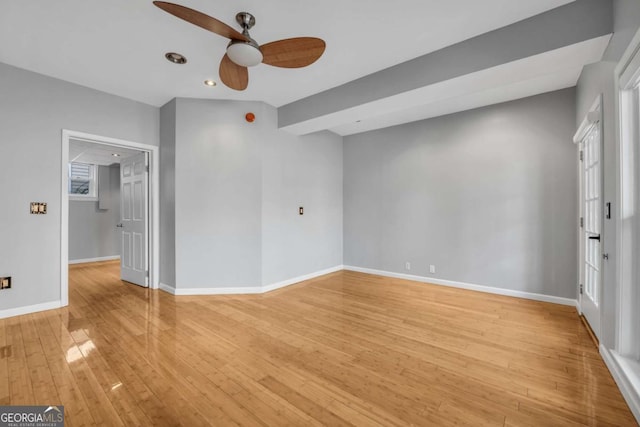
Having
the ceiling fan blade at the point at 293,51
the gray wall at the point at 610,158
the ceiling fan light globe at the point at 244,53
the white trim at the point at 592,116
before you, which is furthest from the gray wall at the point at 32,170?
the white trim at the point at 592,116

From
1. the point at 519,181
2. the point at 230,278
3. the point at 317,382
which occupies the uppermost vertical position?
the point at 519,181

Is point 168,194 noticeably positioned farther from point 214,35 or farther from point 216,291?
point 214,35

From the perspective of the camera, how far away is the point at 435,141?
173 inches

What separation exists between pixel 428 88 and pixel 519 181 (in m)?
2.02

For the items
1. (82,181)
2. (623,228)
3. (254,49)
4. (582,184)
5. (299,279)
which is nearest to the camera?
(623,228)

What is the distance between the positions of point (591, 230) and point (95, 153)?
7929mm

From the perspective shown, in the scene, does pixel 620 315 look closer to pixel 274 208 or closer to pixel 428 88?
pixel 428 88

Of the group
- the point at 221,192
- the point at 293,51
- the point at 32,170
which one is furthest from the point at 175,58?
the point at 32,170

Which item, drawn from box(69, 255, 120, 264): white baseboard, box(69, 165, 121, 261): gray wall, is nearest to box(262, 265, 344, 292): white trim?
box(69, 165, 121, 261): gray wall

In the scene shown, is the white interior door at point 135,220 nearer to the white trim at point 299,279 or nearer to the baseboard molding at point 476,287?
the white trim at point 299,279

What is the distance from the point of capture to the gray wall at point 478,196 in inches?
135

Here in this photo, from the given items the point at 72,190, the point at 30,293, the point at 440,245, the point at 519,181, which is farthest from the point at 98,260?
the point at 519,181

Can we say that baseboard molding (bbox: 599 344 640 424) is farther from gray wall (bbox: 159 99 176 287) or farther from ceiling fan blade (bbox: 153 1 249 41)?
gray wall (bbox: 159 99 176 287)

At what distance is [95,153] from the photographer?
5.48 m
